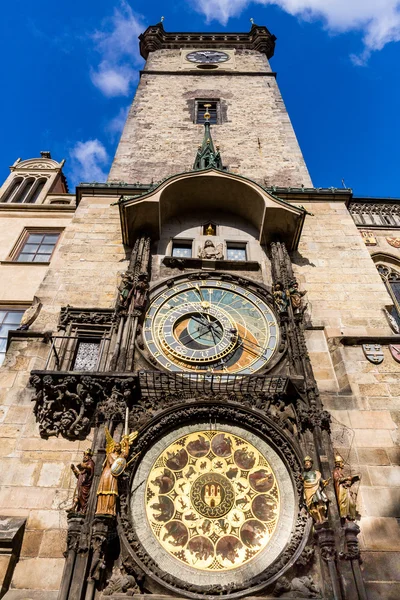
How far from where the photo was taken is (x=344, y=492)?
605 centimetres

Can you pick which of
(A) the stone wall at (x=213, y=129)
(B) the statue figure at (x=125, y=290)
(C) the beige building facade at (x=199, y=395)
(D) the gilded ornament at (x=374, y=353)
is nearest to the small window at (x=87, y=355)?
(C) the beige building facade at (x=199, y=395)

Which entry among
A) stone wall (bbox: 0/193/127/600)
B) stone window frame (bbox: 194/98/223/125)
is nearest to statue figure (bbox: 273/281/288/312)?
stone wall (bbox: 0/193/127/600)

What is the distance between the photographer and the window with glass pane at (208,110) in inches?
677

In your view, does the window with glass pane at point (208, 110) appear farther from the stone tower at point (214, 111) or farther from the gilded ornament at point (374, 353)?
the gilded ornament at point (374, 353)

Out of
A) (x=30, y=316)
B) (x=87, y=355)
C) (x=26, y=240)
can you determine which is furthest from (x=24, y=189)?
(x=87, y=355)

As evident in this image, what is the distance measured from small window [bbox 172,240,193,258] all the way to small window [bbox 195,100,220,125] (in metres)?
8.15

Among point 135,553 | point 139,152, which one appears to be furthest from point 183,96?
A: point 135,553

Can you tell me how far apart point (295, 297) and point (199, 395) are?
2.90m

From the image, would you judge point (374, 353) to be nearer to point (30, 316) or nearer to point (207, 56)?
point (30, 316)

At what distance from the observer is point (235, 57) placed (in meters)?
22.1

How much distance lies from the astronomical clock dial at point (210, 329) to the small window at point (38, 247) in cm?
424

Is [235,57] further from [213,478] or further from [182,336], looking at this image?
[213,478]

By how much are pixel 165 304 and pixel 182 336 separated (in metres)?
0.87

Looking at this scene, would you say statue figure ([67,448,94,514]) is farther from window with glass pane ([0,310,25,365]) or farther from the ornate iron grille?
window with glass pane ([0,310,25,365])
